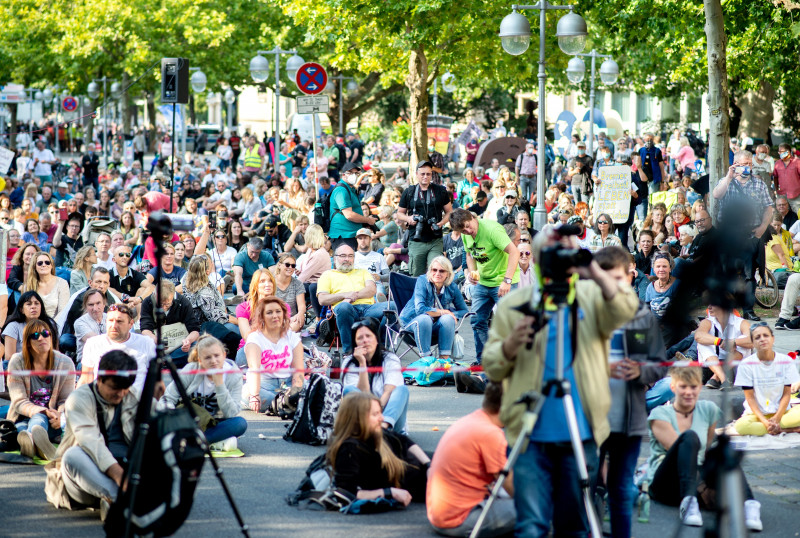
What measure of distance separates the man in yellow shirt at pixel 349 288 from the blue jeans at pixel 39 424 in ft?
12.5

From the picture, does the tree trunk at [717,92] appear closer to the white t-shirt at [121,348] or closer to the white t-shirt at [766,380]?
the white t-shirt at [766,380]

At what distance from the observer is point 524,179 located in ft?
79.6

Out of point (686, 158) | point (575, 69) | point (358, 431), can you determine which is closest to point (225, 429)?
point (358, 431)

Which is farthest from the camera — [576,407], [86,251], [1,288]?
[86,251]

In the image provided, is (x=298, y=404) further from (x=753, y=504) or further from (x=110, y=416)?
(x=753, y=504)

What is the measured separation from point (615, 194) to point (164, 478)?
13342 mm

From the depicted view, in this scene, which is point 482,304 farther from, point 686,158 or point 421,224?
point 686,158

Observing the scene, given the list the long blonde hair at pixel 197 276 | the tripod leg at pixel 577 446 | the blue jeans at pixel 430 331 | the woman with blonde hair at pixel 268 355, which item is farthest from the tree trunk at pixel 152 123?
the tripod leg at pixel 577 446

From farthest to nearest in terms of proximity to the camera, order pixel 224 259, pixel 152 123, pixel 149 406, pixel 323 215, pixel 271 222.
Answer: pixel 152 123, pixel 271 222, pixel 323 215, pixel 224 259, pixel 149 406

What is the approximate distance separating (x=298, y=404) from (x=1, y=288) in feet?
12.7

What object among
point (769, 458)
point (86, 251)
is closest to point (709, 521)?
point (769, 458)

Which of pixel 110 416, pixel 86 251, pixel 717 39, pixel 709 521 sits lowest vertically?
pixel 709 521

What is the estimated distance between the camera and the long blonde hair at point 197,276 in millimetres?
11195

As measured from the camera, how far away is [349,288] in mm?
11438
